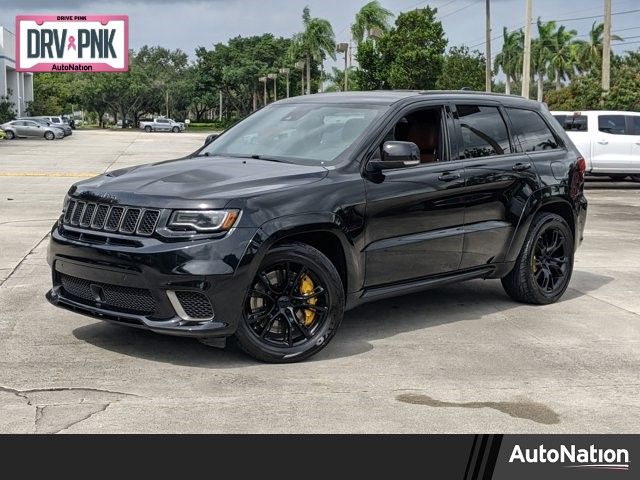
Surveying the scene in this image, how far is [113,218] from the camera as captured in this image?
19.9 feet

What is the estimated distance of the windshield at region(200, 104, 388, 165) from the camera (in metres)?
6.86

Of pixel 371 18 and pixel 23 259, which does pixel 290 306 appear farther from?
pixel 371 18

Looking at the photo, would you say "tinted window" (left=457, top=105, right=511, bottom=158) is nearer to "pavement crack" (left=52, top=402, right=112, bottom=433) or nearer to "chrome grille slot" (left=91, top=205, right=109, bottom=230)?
"chrome grille slot" (left=91, top=205, right=109, bottom=230)

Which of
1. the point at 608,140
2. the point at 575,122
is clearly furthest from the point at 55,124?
the point at 608,140

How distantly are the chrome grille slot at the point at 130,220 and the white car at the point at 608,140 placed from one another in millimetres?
17776

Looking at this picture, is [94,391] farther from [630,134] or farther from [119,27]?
[119,27]

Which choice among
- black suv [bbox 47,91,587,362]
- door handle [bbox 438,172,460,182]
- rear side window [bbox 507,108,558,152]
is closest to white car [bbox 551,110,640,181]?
rear side window [bbox 507,108,558,152]

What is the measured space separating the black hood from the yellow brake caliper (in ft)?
2.06

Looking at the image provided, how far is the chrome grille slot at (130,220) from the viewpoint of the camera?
595 cm

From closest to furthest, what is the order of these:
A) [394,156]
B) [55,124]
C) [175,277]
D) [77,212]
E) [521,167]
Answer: [175,277] → [77,212] → [394,156] → [521,167] → [55,124]

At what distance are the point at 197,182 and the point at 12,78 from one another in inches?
3074

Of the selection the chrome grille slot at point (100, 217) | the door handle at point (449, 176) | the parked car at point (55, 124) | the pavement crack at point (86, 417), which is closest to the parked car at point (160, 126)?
the parked car at point (55, 124)

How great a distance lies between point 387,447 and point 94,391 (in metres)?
1.87

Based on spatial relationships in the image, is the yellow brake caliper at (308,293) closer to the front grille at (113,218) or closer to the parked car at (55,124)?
the front grille at (113,218)
